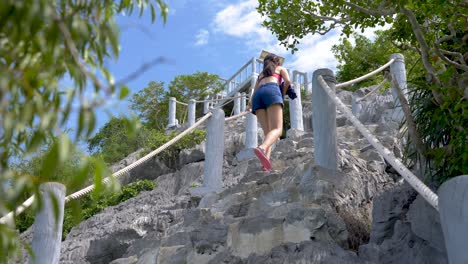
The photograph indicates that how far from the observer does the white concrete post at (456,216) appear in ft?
7.48

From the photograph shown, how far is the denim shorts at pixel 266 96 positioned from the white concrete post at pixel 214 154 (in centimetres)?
48

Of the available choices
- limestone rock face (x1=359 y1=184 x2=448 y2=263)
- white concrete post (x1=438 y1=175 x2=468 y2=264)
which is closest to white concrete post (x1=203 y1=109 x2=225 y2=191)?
limestone rock face (x1=359 y1=184 x2=448 y2=263)

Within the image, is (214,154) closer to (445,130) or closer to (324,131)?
(324,131)

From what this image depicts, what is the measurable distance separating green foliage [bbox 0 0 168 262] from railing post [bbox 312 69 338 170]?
388 cm

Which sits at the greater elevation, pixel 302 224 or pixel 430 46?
pixel 430 46

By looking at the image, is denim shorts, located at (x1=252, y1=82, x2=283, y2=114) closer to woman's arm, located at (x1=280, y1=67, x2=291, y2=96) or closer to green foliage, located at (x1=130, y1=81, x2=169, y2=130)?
woman's arm, located at (x1=280, y1=67, x2=291, y2=96)

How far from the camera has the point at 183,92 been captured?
74.7 ft

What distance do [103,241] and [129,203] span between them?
3694 millimetres

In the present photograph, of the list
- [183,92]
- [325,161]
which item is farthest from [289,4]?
[183,92]

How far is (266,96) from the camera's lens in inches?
238

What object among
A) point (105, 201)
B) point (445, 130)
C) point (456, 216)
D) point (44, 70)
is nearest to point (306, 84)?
point (105, 201)

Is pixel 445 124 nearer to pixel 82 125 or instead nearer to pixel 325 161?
pixel 325 161

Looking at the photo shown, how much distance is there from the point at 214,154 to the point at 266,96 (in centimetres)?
89

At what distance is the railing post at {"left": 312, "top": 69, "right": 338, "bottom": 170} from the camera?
4.99 meters
